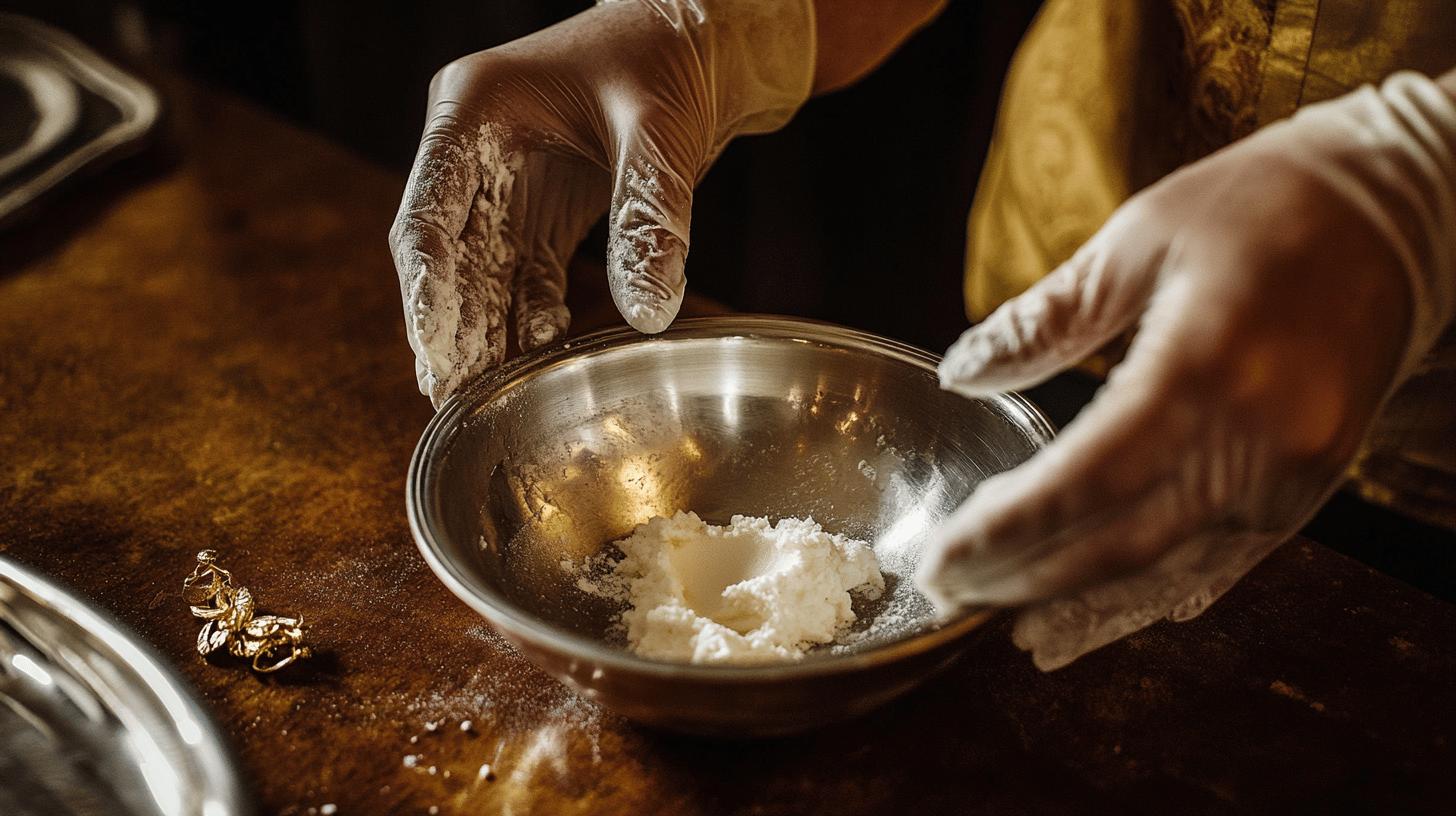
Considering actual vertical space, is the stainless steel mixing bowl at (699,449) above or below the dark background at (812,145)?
above

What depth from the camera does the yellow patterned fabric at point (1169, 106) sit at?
1002 millimetres

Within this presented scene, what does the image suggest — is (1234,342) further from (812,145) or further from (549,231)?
(812,145)

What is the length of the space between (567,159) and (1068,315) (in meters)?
0.64

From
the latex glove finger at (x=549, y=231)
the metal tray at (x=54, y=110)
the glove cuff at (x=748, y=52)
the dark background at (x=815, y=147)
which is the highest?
the glove cuff at (x=748, y=52)

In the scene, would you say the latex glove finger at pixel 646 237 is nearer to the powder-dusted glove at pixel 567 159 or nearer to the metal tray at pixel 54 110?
the powder-dusted glove at pixel 567 159

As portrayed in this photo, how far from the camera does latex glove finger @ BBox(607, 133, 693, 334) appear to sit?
0.93 meters

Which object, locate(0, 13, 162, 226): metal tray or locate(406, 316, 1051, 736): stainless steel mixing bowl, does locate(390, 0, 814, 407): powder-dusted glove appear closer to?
locate(406, 316, 1051, 736): stainless steel mixing bowl

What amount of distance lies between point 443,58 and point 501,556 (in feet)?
6.96

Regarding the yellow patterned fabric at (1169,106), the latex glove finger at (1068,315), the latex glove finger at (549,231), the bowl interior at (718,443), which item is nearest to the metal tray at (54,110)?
Result: the latex glove finger at (549,231)

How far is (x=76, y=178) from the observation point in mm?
1690

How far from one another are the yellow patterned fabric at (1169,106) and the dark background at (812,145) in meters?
0.17

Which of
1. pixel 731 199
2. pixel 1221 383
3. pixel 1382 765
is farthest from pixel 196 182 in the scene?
pixel 1382 765

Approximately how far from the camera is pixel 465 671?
82 centimetres

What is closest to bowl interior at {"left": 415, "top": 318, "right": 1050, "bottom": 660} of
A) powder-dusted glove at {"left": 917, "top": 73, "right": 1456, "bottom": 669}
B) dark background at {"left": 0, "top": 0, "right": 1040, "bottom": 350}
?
powder-dusted glove at {"left": 917, "top": 73, "right": 1456, "bottom": 669}
